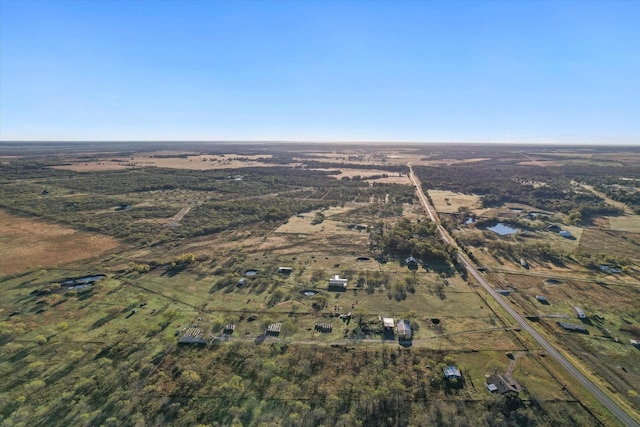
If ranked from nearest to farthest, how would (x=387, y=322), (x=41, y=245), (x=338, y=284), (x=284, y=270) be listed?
(x=387, y=322) < (x=338, y=284) < (x=284, y=270) < (x=41, y=245)

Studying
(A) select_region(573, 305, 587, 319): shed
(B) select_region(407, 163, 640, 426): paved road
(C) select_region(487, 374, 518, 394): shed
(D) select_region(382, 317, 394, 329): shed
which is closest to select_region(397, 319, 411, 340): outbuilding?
(D) select_region(382, 317, 394, 329): shed

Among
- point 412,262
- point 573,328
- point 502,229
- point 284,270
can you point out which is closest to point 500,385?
point 573,328

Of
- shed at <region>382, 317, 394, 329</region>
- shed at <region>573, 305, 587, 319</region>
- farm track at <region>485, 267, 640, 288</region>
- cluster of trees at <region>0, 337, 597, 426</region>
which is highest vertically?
farm track at <region>485, 267, 640, 288</region>

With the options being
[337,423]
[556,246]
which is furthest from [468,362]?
[556,246]

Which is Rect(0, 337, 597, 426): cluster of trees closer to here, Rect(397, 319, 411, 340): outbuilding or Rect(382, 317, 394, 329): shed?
Rect(397, 319, 411, 340): outbuilding

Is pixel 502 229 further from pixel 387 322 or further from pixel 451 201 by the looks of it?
pixel 387 322

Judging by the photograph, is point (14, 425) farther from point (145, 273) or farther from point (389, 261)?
point (389, 261)

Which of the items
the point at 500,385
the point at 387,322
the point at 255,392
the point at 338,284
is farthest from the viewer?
the point at 338,284
